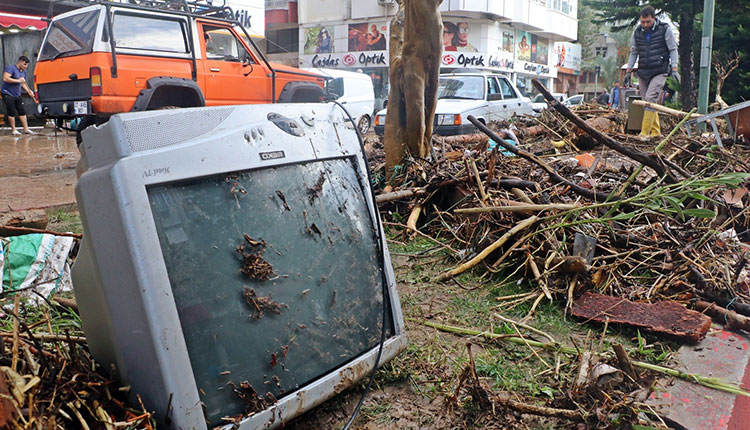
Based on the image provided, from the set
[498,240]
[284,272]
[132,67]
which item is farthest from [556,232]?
[132,67]

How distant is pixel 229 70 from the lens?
923cm

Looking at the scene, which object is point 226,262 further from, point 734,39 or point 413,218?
point 734,39

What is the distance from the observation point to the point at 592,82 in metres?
52.9

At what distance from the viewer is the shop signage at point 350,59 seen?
2990 cm

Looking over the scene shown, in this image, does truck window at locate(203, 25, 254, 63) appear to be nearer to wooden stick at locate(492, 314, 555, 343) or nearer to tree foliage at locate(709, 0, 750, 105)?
wooden stick at locate(492, 314, 555, 343)

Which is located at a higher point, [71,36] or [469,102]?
[71,36]

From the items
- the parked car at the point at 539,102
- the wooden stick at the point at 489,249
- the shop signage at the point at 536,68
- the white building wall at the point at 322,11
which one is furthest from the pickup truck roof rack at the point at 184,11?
the shop signage at the point at 536,68

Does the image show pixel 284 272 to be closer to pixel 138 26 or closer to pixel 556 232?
pixel 556 232

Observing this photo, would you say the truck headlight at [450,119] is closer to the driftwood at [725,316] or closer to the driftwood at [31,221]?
the driftwood at [31,221]

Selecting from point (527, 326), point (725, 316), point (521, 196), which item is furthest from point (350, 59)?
point (527, 326)

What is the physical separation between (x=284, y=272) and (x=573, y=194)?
2833 millimetres

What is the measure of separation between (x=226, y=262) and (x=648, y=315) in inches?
82.8

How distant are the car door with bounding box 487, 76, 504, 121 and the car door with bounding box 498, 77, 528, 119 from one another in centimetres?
18

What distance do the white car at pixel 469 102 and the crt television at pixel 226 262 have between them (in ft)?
26.3
